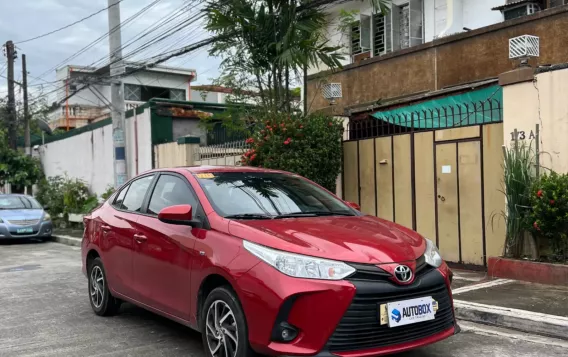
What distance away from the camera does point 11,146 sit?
23.0 metres

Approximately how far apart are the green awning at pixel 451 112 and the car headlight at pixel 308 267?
519 centimetres

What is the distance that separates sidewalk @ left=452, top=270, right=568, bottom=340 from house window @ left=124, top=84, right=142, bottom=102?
3127cm

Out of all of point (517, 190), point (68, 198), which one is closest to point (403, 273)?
point (517, 190)

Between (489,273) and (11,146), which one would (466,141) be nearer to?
(489,273)

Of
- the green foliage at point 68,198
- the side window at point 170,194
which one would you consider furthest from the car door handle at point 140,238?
the green foliage at point 68,198

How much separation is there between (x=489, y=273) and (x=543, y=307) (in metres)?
1.68

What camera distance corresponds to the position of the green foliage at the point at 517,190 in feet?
22.3

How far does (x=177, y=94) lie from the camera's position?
37938 millimetres

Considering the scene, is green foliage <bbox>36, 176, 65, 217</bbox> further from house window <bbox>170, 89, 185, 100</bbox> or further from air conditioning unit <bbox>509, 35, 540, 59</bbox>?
house window <bbox>170, 89, 185, 100</bbox>

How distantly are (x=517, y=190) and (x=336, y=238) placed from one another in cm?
394

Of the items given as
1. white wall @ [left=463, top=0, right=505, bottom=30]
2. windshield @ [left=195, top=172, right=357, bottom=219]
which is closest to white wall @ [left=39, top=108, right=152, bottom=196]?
white wall @ [left=463, top=0, right=505, bottom=30]

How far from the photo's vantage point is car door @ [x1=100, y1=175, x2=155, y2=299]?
5.29 meters

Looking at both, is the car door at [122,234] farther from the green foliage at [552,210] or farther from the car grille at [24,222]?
the car grille at [24,222]

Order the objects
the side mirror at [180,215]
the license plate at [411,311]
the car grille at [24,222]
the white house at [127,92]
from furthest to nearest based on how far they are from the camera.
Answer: the white house at [127,92]
the car grille at [24,222]
the side mirror at [180,215]
the license plate at [411,311]
